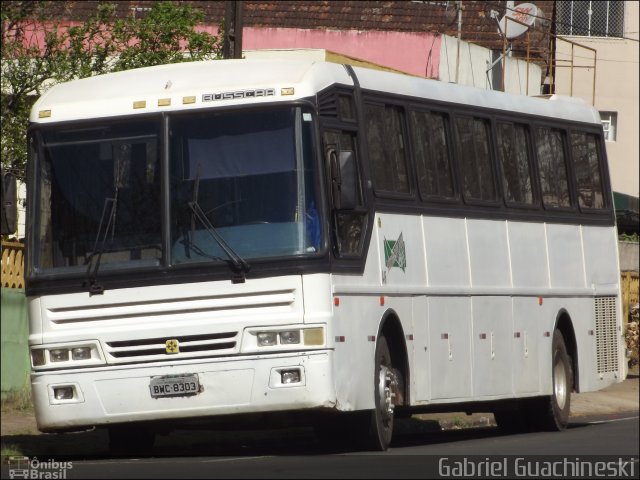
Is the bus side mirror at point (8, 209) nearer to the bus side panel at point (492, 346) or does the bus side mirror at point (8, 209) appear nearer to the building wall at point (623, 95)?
the bus side panel at point (492, 346)

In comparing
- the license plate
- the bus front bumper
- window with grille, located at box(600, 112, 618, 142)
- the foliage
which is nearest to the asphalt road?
the bus front bumper

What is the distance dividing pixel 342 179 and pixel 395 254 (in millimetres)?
1658

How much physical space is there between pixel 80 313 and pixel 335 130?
8.27 ft

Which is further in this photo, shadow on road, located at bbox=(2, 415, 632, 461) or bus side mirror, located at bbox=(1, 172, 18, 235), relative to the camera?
shadow on road, located at bbox=(2, 415, 632, 461)

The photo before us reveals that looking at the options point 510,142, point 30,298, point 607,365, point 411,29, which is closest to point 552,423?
point 607,365

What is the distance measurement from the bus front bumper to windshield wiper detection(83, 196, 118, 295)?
64 cm

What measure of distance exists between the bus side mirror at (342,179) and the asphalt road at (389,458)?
1974 mm

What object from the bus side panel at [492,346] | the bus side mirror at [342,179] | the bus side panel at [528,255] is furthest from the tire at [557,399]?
the bus side mirror at [342,179]

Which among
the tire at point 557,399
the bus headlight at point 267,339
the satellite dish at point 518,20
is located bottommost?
the tire at point 557,399

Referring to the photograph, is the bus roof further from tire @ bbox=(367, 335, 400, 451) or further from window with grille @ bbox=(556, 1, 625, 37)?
window with grille @ bbox=(556, 1, 625, 37)

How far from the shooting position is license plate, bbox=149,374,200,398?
12961 millimetres

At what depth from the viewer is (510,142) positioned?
17641 millimetres

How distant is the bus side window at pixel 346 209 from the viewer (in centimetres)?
1325

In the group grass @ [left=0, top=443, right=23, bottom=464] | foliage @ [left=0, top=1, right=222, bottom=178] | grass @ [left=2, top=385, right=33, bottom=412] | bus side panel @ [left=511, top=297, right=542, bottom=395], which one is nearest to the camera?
grass @ [left=0, top=443, right=23, bottom=464]
